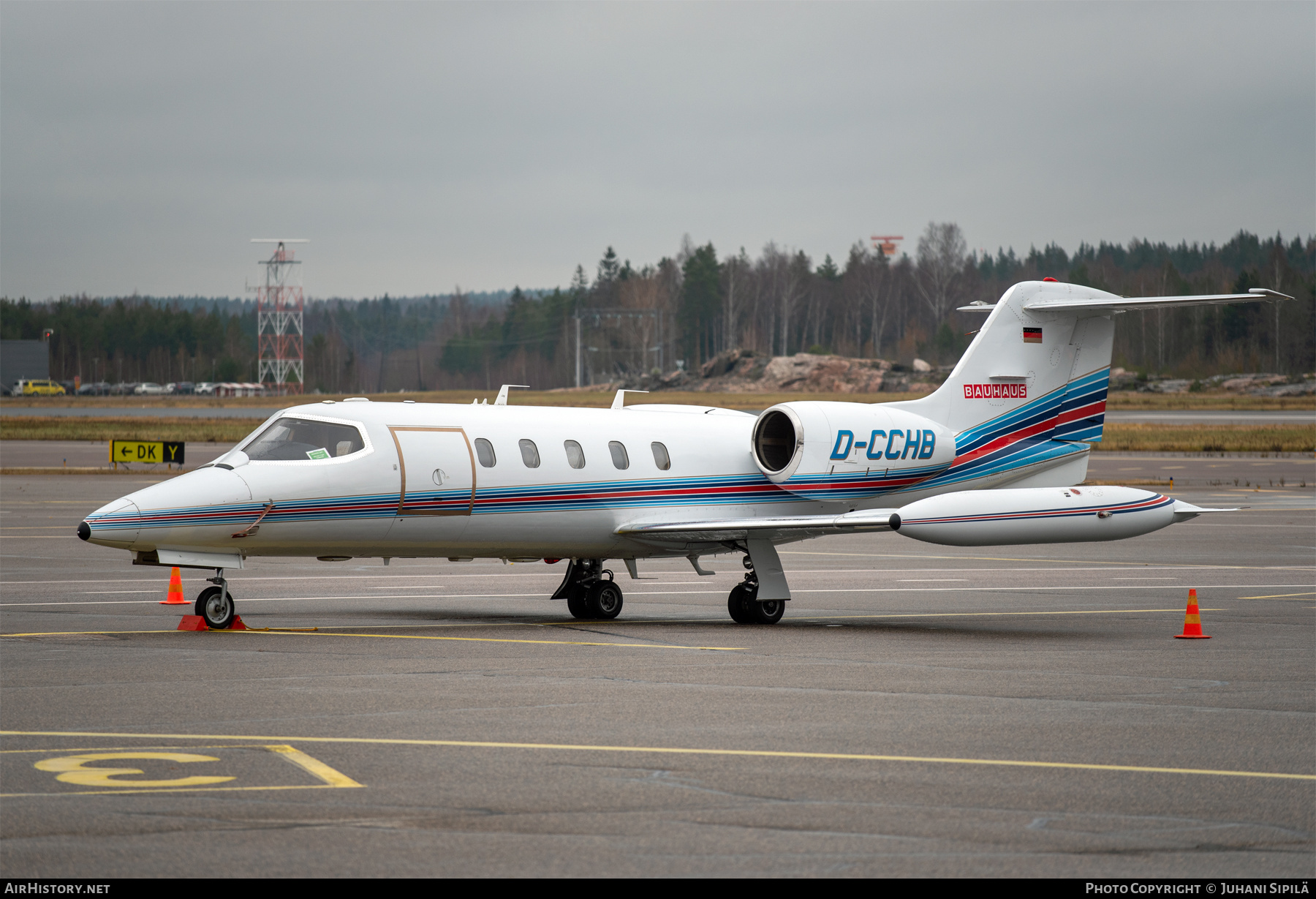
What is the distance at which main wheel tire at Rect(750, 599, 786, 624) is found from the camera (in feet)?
59.8

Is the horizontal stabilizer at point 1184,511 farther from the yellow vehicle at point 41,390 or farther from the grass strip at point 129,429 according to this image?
the yellow vehicle at point 41,390

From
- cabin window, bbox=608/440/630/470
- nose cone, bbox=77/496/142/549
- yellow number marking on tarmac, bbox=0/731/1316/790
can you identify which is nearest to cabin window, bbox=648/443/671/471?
cabin window, bbox=608/440/630/470

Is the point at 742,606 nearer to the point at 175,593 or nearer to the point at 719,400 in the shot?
the point at 175,593

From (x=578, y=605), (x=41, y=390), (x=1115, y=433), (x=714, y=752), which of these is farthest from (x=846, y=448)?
(x=41, y=390)

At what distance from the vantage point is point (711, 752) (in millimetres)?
9703

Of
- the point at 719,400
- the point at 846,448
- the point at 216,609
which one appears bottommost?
the point at 216,609

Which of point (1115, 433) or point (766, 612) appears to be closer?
point (766, 612)

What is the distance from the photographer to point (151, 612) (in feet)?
59.4

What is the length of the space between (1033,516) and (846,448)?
3.16 metres

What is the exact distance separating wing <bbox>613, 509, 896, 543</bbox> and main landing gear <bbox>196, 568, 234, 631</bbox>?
16.4 ft

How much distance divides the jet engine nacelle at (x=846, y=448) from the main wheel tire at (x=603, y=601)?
8.91ft

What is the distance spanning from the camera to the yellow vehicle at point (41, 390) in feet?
513

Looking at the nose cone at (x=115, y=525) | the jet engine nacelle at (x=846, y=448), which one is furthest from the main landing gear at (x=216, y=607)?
the jet engine nacelle at (x=846, y=448)
